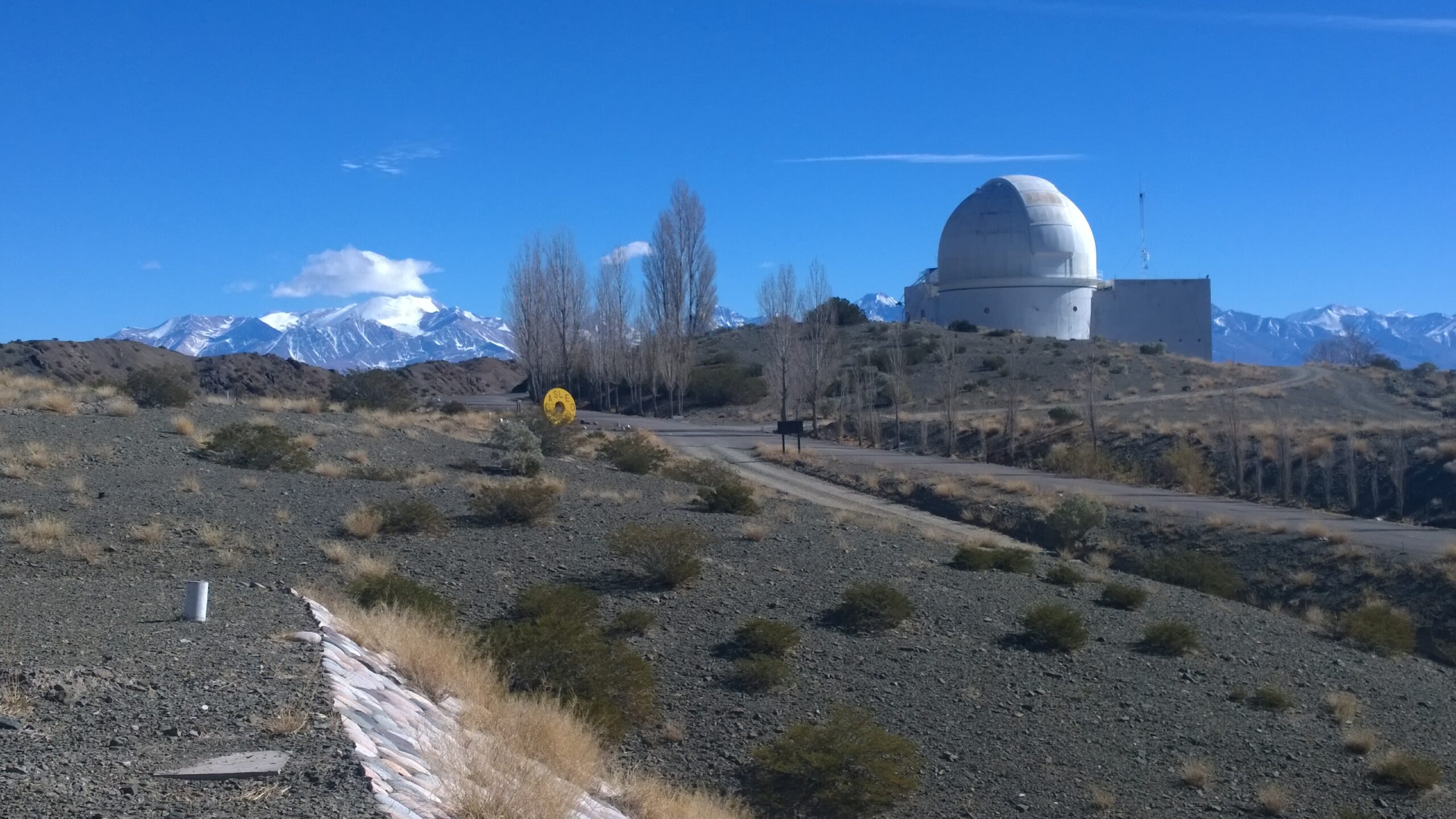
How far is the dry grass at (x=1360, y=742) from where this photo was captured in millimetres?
10977

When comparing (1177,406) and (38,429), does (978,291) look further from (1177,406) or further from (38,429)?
(38,429)

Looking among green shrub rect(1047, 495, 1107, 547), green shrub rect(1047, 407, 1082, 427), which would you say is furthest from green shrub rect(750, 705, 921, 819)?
green shrub rect(1047, 407, 1082, 427)

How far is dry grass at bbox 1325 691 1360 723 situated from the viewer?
1191cm

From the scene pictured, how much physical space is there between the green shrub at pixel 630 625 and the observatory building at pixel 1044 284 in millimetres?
62462

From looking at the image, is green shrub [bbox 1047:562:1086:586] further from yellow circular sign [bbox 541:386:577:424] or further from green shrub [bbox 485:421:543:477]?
yellow circular sign [bbox 541:386:577:424]

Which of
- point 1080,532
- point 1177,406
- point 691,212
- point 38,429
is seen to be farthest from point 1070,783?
point 691,212

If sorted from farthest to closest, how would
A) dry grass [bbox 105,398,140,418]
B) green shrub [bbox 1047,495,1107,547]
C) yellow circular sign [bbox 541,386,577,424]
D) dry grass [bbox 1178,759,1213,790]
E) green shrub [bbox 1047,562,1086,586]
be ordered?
yellow circular sign [bbox 541,386,577,424] < green shrub [bbox 1047,495,1107,547] < dry grass [bbox 105,398,140,418] < green shrub [bbox 1047,562,1086,586] < dry grass [bbox 1178,759,1213,790]

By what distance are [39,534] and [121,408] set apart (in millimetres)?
12048

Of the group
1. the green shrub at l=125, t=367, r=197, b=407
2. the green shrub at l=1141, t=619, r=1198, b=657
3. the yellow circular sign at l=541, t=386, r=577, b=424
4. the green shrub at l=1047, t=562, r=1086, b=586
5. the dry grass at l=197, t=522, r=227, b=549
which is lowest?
the green shrub at l=1141, t=619, r=1198, b=657

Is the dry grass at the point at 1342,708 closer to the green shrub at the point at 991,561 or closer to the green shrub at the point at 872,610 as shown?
the green shrub at the point at 872,610

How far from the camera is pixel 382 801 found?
15.9 feet

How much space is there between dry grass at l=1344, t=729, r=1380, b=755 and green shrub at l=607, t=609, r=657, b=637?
6938 millimetres

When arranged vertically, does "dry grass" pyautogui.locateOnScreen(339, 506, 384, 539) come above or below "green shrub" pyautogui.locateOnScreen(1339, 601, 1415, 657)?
above

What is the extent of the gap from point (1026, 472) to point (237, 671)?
99.2ft
